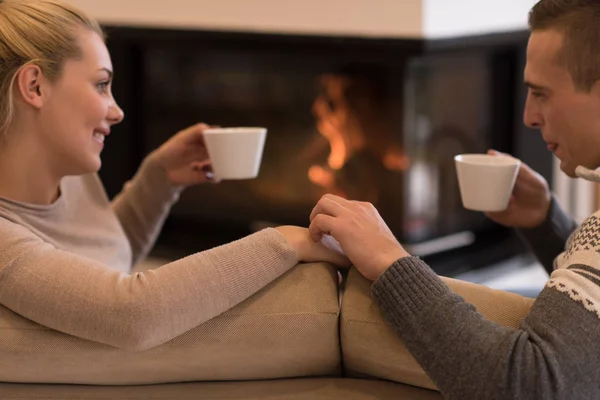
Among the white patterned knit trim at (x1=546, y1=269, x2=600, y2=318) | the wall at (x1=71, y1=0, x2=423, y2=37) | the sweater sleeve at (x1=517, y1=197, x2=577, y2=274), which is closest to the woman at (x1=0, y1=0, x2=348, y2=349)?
the white patterned knit trim at (x1=546, y1=269, x2=600, y2=318)

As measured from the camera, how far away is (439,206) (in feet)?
10.3

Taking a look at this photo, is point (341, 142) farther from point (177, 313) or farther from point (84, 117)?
point (177, 313)

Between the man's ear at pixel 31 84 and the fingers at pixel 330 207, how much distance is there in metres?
0.57

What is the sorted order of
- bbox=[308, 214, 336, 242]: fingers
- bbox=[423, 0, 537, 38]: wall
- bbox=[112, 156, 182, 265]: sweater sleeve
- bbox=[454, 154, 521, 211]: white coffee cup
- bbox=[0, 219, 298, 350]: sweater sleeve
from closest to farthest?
bbox=[0, 219, 298, 350]: sweater sleeve
bbox=[308, 214, 336, 242]: fingers
bbox=[454, 154, 521, 211]: white coffee cup
bbox=[112, 156, 182, 265]: sweater sleeve
bbox=[423, 0, 537, 38]: wall

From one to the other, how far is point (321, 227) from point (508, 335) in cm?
32

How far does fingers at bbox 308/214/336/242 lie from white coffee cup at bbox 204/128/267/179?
527 millimetres

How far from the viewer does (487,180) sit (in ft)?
4.76

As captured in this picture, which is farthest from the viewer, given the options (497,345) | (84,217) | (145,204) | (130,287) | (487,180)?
(145,204)

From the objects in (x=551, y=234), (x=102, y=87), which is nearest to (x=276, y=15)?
(x=102, y=87)

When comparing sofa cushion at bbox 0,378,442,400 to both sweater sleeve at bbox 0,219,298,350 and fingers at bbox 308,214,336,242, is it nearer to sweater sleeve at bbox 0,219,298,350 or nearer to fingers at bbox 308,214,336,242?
sweater sleeve at bbox 0,219,298,350

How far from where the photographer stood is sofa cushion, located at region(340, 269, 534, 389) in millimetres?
1005

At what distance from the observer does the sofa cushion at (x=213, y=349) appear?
1.03 metres

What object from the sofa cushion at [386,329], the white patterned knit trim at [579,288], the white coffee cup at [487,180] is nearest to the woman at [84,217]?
the sofa cushion at [386,329]

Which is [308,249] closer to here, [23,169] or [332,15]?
[23,169]
